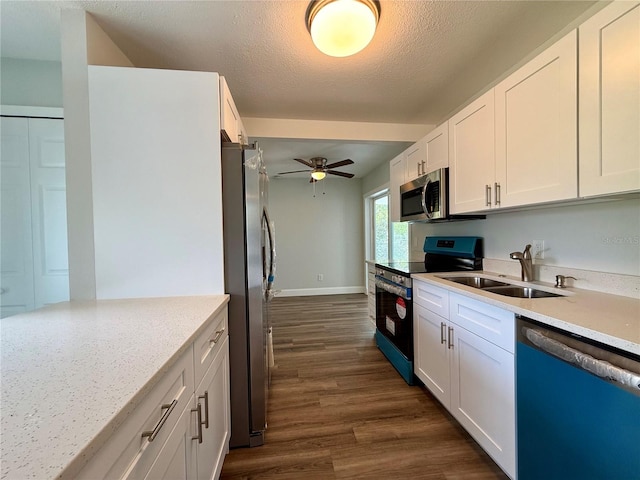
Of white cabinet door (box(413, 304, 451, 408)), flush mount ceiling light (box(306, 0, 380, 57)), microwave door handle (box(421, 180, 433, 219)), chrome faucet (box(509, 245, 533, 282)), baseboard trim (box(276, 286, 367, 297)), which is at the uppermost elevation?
flush mount ceiling light (box(306, 0, 380, 57))

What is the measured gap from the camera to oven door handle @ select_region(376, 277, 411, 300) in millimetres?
2158

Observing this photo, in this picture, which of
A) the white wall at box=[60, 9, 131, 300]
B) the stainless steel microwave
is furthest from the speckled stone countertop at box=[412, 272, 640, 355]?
the white wall at box=[60, 9, 131, 300]

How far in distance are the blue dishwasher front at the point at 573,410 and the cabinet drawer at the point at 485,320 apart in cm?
6

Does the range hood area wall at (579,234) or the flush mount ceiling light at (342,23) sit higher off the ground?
the flush mount ceiling light at (342,23)

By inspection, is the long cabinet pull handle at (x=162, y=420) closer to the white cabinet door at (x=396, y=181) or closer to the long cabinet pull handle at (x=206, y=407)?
the long cabinet pull handle at (x=206, y=407)

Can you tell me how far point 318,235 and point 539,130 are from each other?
170 inches

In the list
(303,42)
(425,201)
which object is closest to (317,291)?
(425,201)

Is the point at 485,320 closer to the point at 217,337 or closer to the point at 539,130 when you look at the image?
the point at 539,130

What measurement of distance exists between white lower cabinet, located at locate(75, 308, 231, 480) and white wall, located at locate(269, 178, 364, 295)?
3956 mm

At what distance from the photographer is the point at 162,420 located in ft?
2.38

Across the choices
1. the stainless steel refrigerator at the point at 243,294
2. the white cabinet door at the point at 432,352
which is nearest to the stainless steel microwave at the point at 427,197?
the white cabinet door at the point at 432,352

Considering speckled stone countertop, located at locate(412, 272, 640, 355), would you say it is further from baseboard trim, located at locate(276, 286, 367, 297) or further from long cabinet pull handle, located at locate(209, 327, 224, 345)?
baseboard trim, located at locate(276, 286, 367, 297)

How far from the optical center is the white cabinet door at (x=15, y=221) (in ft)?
5.57

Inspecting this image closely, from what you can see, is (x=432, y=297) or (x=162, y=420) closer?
(x=162, y=420)
